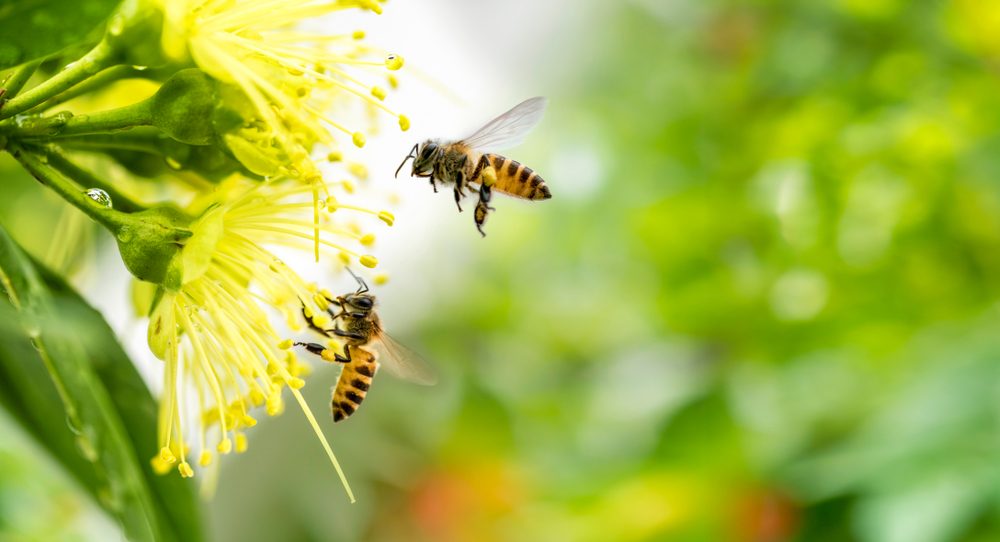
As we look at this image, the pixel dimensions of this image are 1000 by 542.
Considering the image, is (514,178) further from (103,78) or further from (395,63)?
(103,78)

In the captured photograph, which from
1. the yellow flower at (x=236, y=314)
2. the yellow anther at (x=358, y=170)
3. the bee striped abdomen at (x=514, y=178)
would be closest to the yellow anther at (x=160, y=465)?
the yellow flower at (x=236, y=314)

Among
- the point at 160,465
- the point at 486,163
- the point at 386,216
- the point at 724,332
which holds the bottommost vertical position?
the point at 160,465

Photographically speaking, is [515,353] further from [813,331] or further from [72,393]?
[72,393]

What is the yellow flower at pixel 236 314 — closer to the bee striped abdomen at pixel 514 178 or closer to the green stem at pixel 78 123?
the green stem at pixel 78 123

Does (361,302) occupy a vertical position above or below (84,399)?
above

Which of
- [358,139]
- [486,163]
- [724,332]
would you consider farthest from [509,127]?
[724,332]

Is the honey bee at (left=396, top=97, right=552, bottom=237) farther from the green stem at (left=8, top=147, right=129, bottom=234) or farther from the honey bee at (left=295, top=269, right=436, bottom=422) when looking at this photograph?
the green stem at (left=8, top=147, right=129, bottom=234)
